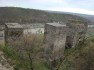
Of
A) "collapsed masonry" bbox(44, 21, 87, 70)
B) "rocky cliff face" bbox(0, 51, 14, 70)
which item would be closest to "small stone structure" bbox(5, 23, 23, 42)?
"rocky cliff face" bbox(0, 51, 14, 70)

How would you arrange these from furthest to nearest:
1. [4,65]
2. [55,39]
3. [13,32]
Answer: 1. [55,39]
2. [13,32]
3. [4,65]

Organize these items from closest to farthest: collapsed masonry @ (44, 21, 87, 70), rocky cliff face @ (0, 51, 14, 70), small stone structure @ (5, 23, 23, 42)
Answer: rocky cliff face @ (0, 51, 14, 70) < small stone structure @ (5, 23, 23, 42) < collapsed masonry @ (44, 21, 87, 70)

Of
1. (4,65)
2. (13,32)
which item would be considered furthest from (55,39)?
(4,65)

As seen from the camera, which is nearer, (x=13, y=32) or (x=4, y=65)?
(x=4, y=65)

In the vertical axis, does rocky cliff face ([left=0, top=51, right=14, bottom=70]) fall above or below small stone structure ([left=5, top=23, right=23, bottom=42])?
below

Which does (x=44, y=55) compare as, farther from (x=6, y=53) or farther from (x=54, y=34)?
(x=6, y=53)

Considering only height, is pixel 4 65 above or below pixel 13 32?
below

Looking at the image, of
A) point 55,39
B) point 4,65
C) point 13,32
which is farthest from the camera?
point 55,39

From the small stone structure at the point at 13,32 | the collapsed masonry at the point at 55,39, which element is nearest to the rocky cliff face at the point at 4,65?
the small stone structure at the point at 13,32

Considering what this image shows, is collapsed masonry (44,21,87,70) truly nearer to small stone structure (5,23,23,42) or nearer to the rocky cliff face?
small stone structure (5,23,23,42)

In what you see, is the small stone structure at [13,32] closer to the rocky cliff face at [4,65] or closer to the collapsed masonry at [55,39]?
the rocky cliff face at [4,65]

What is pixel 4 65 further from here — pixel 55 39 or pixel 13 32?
pixel 55 39
